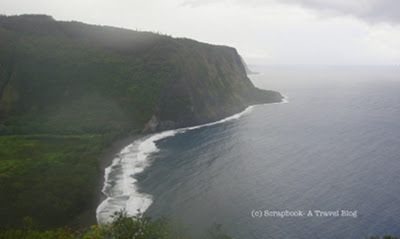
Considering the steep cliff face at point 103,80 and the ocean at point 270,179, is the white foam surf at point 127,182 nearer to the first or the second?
the ocean at point 270,179

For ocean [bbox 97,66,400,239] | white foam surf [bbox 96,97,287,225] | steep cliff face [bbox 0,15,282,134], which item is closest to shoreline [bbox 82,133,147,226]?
white foam surf [bbox 96,97,287,225]

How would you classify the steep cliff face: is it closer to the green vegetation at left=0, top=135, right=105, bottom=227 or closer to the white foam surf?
the green vegetation at left=0, top=135, right=105, bottom=227

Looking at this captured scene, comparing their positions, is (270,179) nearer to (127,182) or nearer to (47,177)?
(127,182)

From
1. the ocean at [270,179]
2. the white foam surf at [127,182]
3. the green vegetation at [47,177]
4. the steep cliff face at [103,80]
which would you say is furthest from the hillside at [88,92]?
the ocean at [270,179]

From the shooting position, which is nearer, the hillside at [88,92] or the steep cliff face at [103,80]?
the hillside at [88,92]

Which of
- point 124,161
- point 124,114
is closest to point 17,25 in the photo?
point 124,114

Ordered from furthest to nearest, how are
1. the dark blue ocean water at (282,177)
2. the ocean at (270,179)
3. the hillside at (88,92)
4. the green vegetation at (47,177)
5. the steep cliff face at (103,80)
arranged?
the steep cliff face at (103,80) → the hillside at (88,92) → the green vegetation at (47,177) → the ocean at (270,179) → the dark blue ocean water at (282,177)

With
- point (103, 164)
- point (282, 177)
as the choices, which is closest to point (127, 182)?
A: point (103, 164)
